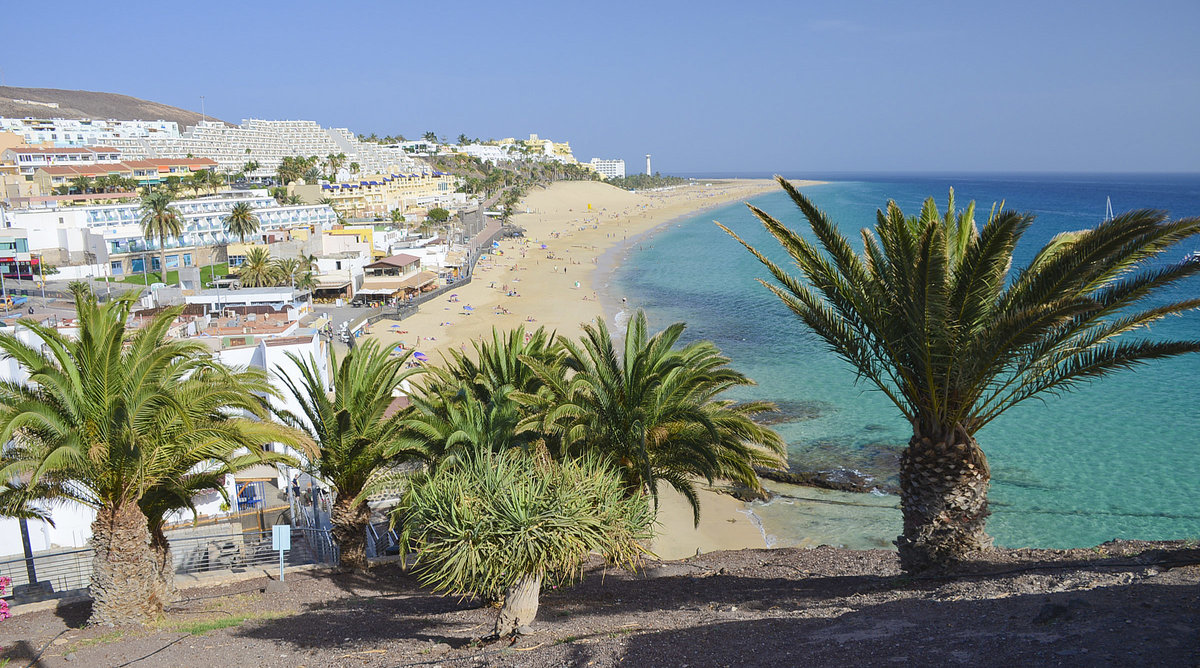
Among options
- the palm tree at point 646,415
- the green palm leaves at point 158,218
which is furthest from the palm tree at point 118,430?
the green palm leaves at point 158,218

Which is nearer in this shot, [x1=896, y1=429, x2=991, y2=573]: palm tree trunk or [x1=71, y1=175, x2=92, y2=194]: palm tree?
[x1=896, y1=429, x2=991, y2=573]: palm tree trunk

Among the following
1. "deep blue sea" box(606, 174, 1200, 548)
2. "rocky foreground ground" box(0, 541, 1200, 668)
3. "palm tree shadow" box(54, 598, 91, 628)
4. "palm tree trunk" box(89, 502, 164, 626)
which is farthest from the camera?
"deep blue sea" box(606, 174, 1200, 548)

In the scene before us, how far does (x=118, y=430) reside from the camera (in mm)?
8859

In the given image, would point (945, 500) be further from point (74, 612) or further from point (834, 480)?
point (834, 480)

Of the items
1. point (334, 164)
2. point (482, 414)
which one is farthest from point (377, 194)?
point (482, 414)

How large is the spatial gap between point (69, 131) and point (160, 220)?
291ft

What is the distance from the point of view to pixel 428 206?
304 ft

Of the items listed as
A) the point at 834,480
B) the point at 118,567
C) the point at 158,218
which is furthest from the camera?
the point at 158,218

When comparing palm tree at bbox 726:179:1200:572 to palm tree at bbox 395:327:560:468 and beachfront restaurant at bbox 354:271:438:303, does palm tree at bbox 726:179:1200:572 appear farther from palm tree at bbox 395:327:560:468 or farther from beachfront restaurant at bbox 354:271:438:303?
beachfront restaurant at bbox 354:271:438:303

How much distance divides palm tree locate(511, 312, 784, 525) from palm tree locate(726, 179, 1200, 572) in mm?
2529

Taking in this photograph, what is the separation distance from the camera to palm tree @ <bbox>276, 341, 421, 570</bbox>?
1159 cm

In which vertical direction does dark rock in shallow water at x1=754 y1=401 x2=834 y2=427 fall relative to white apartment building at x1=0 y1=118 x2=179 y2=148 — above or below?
below

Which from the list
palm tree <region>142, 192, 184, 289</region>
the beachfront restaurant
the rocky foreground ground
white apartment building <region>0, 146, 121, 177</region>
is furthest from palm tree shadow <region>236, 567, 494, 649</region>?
white apartment building <region>0, 146, 121, 177</region>

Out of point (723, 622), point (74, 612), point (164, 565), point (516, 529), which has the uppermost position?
point (516, 529)
